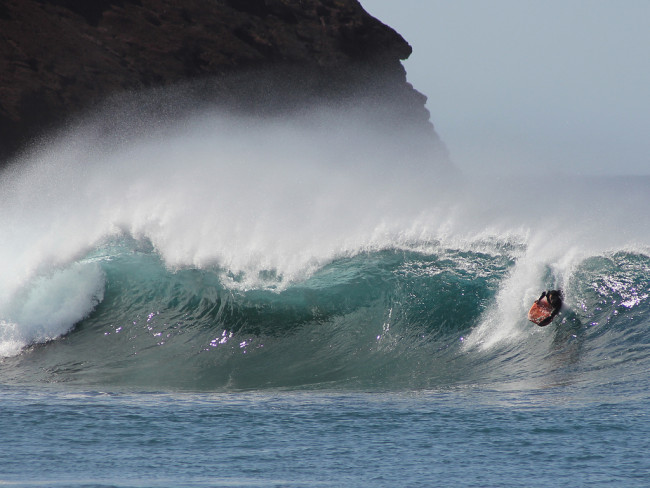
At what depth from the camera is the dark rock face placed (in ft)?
96.3

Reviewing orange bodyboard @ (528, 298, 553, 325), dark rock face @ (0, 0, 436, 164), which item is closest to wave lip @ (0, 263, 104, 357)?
orange bodyboard @ (528, 298, 553, 325)

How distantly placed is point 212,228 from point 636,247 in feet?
23.2

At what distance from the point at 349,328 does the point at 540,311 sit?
100 inches

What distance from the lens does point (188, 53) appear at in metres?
31.5

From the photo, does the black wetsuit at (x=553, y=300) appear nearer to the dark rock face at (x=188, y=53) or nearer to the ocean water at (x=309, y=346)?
the ocean water at (x=309, y=346)

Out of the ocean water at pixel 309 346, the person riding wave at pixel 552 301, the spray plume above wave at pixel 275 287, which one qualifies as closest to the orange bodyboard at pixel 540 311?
the person riding wave at pixel 552 301

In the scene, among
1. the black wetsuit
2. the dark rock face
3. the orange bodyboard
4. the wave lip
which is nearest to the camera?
the orange bodyboard

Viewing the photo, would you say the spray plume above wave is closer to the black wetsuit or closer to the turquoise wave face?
the turquoise wave face

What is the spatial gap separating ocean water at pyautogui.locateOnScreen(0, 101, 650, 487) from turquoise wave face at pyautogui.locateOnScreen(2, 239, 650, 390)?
0.12ft

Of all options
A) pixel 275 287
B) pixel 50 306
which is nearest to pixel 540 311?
pixel 275 287

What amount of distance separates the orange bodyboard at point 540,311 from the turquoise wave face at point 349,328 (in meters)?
0.17

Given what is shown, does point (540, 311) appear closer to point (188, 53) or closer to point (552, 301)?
point (552, 301)

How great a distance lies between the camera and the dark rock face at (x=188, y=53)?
29359mm

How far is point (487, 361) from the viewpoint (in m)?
9.41
